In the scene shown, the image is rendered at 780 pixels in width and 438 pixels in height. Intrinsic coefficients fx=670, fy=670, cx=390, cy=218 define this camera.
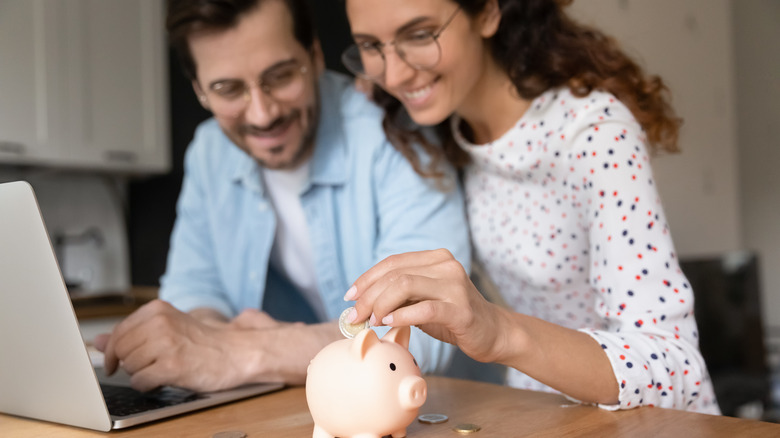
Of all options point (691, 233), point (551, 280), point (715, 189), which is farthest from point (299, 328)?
point (715, 189)

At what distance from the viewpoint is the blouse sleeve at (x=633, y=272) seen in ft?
2.82

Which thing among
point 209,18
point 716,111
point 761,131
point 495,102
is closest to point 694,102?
point 716,111

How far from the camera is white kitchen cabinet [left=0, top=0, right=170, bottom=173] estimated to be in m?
2.81

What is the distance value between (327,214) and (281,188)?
0.56 ft

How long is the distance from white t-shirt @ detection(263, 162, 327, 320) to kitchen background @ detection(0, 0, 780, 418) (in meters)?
1.37

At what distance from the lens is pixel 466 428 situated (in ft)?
2.27

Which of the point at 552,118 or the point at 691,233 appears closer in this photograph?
the point at 552,118

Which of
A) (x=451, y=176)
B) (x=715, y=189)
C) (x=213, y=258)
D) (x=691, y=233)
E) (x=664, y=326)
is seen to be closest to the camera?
(x=664, y=326)

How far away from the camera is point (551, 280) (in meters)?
1.21

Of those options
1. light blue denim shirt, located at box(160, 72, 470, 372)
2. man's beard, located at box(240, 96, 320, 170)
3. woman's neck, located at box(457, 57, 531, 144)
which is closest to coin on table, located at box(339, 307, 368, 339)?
light blue denim shirt, located at box(160, 72, 470, 372)

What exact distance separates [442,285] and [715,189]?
3.63 m

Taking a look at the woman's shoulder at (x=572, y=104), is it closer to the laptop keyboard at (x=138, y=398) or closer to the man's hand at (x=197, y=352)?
the man's hand at (x=197, y=352)

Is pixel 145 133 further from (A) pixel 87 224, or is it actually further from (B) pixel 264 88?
(B) pixel 264 88

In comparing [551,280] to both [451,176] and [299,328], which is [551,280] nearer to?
[451,176]
